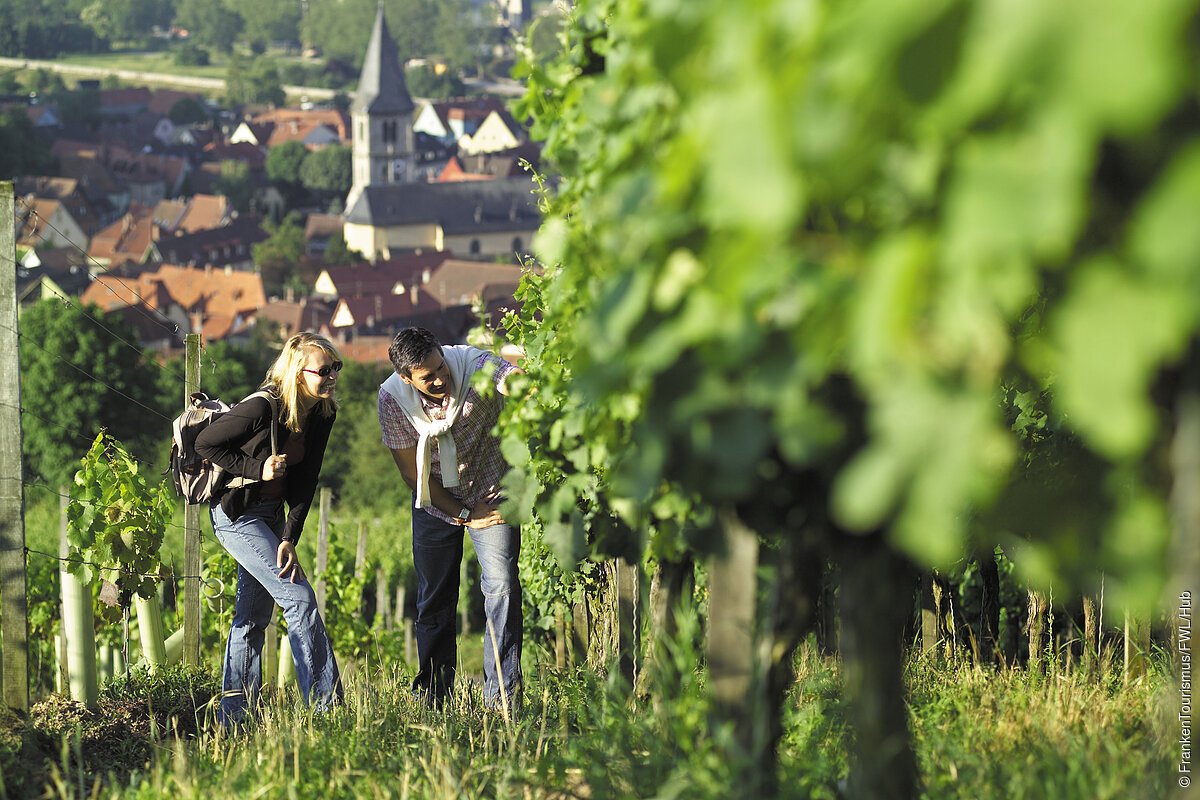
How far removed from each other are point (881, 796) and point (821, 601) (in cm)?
379

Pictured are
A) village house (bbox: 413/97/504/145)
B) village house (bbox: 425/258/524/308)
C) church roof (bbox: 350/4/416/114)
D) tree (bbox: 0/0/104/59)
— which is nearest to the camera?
village house (bbox: 425/258/524/308)

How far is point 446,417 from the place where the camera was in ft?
17.0

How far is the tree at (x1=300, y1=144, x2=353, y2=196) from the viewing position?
132 meters

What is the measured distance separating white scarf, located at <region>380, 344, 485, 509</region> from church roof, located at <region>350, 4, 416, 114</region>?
436 feet

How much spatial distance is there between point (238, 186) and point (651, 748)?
410 ft

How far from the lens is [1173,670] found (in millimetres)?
4160

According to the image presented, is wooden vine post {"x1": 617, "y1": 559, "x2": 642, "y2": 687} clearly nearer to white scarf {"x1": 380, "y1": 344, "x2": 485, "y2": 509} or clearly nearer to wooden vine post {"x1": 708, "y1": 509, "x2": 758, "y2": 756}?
white scarf {"x1": 380, "y1": 344, "x2": 485, "y2": 509}

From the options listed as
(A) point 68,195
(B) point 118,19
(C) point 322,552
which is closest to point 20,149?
(A) point 68,195

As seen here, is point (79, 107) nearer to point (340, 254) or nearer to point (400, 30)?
point (340, 254)

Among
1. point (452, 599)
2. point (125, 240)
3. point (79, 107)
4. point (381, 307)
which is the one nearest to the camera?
point (452, 599)

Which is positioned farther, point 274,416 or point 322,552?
point 322,552

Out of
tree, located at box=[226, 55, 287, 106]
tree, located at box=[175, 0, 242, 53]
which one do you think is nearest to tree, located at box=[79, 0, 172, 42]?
tree, located at box=[175, 0, 242, 53]

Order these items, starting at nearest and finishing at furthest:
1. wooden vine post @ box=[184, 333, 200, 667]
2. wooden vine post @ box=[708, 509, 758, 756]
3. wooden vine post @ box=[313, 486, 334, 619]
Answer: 1. wooden vine post @ box=[708, 509, 758, 756]
2. wooden vine post @ box=[184, 333, 200, 667]
3. wooden vine post @ box=[313, 486, 334, 619]

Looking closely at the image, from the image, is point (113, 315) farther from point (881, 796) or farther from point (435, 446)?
point (881, 796)
